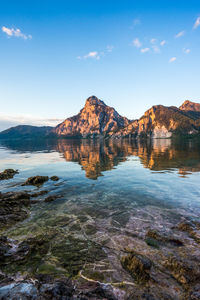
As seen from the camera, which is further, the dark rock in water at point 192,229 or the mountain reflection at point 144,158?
the mountain reflection at point 144,158

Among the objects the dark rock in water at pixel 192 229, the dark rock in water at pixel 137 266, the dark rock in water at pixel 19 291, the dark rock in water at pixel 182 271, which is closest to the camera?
the dark rock in water at pixel 19 291

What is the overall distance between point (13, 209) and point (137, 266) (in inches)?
523

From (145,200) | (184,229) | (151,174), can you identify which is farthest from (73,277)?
(151,174)

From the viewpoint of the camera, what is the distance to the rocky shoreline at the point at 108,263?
6.43m

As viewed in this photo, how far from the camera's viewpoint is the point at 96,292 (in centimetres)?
646

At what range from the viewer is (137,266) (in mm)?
7695

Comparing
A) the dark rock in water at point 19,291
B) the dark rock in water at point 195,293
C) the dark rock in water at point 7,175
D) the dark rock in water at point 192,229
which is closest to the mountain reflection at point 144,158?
the dark rock in water at point 7,175

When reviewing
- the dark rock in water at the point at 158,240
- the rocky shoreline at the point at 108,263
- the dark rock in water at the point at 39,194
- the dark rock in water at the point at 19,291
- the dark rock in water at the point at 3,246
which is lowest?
the dark rock in water at the point at 39,194

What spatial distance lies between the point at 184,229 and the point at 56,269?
31.6ft

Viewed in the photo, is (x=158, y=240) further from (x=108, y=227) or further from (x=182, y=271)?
(x=108, y=227)

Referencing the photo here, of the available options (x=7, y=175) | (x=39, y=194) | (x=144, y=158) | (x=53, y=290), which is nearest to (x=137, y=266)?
(x=53, y=290)

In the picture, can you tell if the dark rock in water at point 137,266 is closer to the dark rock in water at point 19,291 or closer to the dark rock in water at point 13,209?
the dark rock in water at point 19,291

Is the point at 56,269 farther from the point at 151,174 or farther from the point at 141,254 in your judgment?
the point at 151,174

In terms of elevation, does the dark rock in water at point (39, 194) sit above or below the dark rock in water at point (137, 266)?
below
